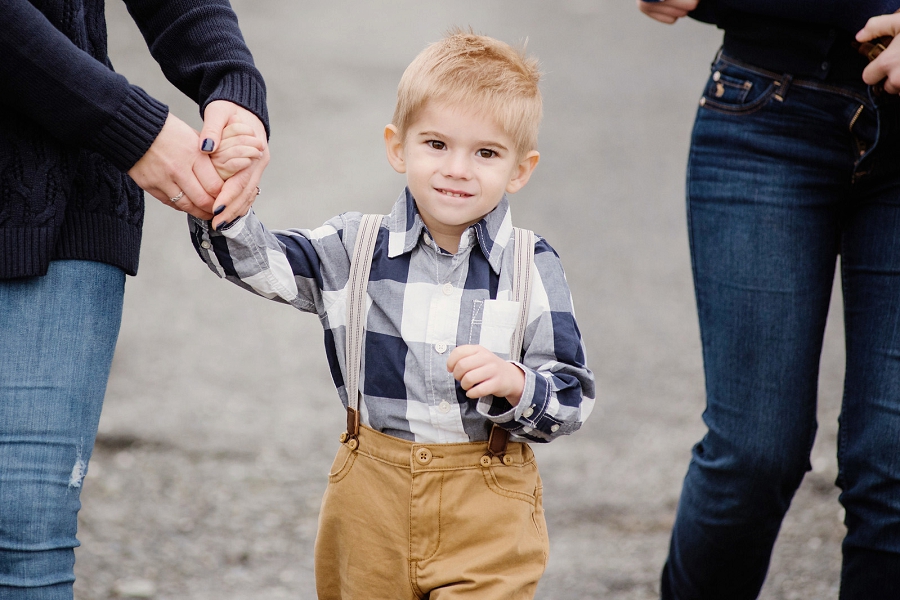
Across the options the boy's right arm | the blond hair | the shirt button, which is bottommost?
the shirt button

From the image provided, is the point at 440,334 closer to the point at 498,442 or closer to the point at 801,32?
the point at 498,442

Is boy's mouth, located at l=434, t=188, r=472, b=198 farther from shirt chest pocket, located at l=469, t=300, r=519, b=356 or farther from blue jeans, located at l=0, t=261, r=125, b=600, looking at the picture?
blue jeans, located at l=0, t=261, r=125, b=600

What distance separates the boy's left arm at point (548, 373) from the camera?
1.90 metres

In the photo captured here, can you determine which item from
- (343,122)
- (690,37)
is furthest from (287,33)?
(690,37)

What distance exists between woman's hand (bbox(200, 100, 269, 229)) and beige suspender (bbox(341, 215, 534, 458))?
0.24 metres

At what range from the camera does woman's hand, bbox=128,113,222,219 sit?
1.80m

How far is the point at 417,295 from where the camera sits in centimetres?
199

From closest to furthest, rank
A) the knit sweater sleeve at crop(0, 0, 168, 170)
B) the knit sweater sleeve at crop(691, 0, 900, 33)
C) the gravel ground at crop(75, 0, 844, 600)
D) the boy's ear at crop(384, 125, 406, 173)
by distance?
1. the knit sweater sleeve at crop(0, 0, 168, 170)
2. the boy's ear at crop(384, 125, 406, 173)
3. the knit sweater sleeve at crop(691, 0, 900, 33)
4. the gravel ground at crop(75, 0, 844, 600)

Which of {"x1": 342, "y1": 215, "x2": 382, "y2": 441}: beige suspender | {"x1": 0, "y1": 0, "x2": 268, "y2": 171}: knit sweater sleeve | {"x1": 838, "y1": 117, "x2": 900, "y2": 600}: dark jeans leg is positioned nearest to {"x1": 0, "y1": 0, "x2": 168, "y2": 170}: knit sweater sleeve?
{"x1": 0, "y1": 0, "x2": 268, "y2": 171}: knit sweater sleeve

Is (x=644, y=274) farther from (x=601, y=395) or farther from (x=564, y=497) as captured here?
(x=564, y=497)

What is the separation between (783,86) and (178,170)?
136 cm

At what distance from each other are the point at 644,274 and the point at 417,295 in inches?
171

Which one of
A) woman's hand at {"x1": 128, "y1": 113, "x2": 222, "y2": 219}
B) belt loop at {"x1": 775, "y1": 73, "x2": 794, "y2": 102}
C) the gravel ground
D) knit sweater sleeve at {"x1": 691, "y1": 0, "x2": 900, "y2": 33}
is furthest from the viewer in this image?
the gravel ground

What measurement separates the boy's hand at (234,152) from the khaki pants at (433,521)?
1.86 ft
